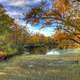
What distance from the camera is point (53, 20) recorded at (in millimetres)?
6414

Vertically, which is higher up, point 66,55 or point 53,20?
point 53,20

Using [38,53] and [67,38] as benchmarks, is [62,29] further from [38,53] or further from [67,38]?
[38,53]

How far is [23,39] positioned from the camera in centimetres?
1330

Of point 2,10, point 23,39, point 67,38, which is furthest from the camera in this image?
point 23,39

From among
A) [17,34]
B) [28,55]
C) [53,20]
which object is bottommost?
[28,55]

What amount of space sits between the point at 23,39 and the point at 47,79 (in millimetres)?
6928

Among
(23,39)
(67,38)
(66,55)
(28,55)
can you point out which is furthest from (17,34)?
(67,38)

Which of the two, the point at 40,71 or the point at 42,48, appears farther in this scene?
the point at 42,48

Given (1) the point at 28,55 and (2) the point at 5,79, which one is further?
(1) the point at 28,55

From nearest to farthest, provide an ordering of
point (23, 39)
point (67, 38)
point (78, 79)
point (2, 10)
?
point (78, 79), point (67, 38), point (2, 10), point (23, 39)

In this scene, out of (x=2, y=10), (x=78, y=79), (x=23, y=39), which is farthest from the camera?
(x=23, y=39)

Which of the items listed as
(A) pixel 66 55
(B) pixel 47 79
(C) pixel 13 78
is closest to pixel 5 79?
(C) pixel 13 78

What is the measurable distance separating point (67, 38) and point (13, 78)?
151cm

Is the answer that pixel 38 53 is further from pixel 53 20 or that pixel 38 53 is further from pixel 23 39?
pixel 53 20
